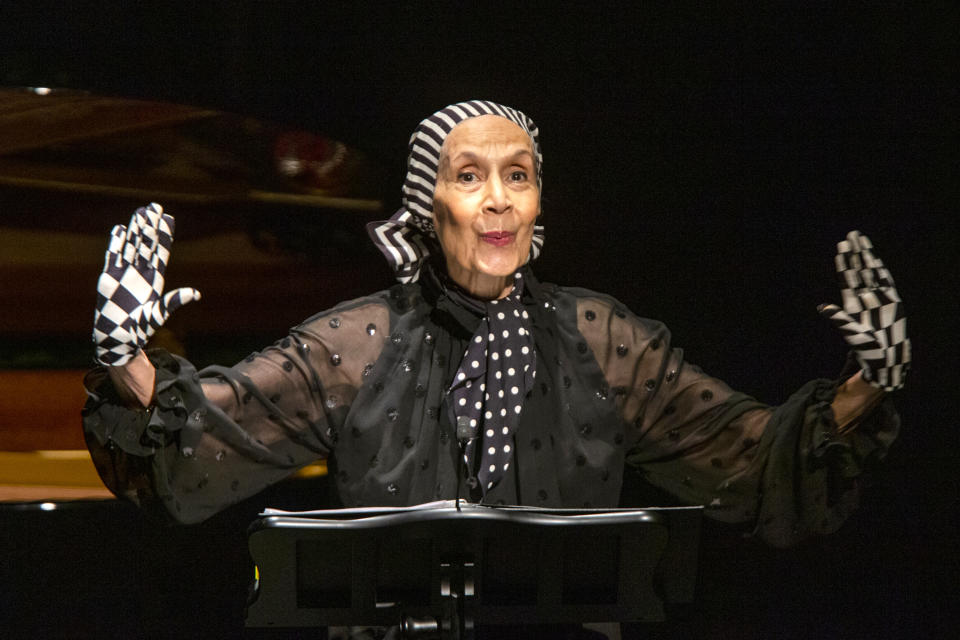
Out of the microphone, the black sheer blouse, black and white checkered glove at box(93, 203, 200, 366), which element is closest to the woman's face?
the black sheer blouse

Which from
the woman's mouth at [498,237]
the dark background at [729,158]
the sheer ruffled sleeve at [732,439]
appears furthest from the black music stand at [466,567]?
the dark background at [729,158]

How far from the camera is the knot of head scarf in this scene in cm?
242

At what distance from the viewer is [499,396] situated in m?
2.35

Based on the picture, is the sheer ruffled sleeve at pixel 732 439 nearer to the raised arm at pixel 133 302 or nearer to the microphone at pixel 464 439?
the microphone at pixel 464 439

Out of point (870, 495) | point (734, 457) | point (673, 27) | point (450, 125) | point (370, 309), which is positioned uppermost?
point (673, 27)

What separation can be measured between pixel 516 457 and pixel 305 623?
2.11 feet

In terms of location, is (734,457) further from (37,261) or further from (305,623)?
(37,261)

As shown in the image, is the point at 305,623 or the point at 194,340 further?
the point at 194,340

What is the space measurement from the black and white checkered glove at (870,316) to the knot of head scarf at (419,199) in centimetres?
67

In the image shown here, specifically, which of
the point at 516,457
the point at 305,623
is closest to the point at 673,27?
the point at 516,457

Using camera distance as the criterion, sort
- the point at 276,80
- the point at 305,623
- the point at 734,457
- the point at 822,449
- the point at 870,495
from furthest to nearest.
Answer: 1. the point at 870,495
2. the point at 276,80
3. the point at 734,457
4. the point at 822,449
5. the point at 305,623

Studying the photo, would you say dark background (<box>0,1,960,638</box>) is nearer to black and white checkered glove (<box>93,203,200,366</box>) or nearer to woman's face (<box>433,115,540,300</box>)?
woman's face (<box>433,115,540,300</box>)

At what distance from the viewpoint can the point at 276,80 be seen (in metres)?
2.70

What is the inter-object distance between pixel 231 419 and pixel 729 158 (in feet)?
A: 4.57
